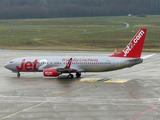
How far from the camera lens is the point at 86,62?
5953 centimetres

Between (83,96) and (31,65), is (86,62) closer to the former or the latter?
(31,65)

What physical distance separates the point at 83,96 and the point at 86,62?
14.1 m

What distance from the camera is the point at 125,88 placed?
51.1 m

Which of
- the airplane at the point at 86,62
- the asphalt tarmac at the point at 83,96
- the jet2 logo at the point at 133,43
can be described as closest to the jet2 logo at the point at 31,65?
the airplane at the point at 86,62

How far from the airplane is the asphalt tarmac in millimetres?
1519

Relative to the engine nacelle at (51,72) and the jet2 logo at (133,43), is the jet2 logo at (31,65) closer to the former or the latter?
the engine nacelle at (51,72)

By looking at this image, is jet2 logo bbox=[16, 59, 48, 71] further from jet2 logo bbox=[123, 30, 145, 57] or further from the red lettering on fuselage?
jet2 logo bbox=[123, 30, 145, 57]

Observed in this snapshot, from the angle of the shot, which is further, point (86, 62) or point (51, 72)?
point (86, 62)

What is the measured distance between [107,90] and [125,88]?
2825 mm

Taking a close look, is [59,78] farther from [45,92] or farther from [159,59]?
[159,59]

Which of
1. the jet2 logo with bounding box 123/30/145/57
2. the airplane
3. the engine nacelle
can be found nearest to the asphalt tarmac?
the engine nacelle

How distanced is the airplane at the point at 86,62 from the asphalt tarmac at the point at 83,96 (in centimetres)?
152

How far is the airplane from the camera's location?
189 feet

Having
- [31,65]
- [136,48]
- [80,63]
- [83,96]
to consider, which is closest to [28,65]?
[31,65]
